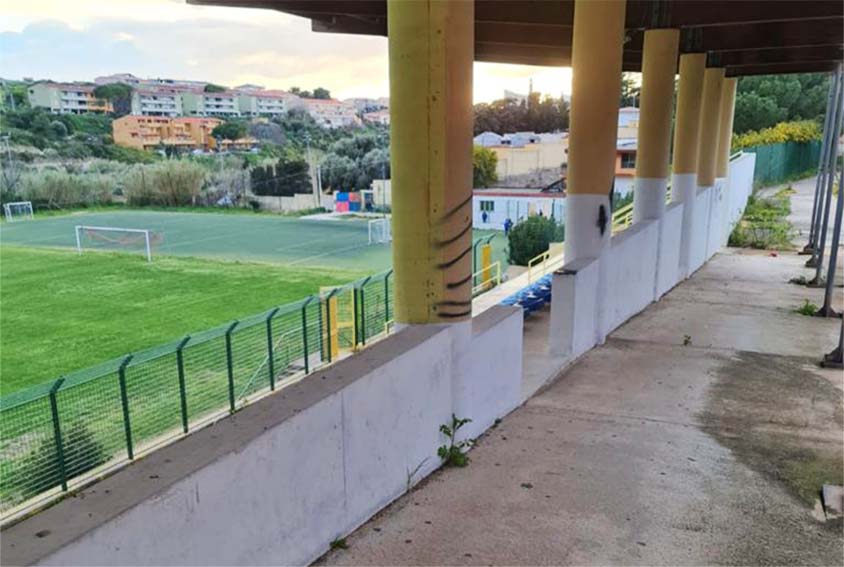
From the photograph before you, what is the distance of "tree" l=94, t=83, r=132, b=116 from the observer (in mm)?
74250

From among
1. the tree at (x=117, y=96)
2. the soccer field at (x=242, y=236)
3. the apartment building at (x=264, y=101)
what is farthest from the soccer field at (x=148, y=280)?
the apartment building at (x=264, y=101)

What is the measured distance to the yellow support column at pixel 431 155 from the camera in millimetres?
4785

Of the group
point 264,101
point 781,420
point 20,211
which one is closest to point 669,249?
point 781,420

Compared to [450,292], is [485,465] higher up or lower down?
lower down

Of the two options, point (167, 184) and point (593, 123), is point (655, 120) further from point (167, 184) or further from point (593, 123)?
point (167, 184)

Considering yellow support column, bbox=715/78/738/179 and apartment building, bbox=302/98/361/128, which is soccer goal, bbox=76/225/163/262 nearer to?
apartment building, bbox=302/98/361/128

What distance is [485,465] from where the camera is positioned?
535 centimetres

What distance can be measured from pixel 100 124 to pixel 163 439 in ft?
236

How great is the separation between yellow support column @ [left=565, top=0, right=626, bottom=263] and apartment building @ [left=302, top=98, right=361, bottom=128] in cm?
8139

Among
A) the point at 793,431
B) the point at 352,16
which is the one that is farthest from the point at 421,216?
the point at 352,16

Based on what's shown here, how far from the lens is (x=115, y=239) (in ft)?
188

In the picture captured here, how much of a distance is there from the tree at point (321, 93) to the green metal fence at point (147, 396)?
262 feet

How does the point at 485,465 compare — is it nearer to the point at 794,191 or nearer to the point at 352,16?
the point at 352,16

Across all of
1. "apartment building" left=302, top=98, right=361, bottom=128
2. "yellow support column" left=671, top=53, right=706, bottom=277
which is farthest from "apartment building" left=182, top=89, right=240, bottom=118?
"yellow support column" left=671, top=53, right=706, bottom=277
